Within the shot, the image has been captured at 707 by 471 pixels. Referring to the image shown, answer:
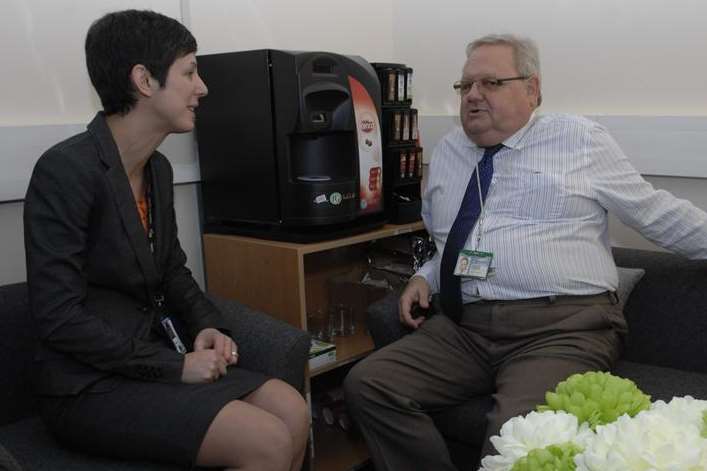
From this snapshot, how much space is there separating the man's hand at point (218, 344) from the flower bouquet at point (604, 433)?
102 centimetres

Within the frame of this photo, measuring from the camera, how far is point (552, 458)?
0.73 meters

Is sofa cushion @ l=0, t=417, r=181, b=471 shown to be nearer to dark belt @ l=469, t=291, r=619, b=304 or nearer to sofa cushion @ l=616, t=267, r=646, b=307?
dark belt @ l=469, t=291, r=619, b=304

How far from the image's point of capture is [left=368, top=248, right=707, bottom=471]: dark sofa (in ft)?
6.06

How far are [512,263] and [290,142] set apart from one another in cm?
74

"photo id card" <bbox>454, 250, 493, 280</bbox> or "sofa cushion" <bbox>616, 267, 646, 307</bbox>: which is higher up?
"photo id card" <bbox>454, 250, 493, 280</bbox>

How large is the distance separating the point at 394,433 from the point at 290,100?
0.98m

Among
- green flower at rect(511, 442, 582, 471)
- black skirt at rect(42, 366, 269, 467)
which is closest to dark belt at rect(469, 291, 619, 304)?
black skirt at rect(42, 366, 269, 467)

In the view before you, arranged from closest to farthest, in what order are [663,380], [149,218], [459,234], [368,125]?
1. [149,218]
2. [663,380]
3. [459,234]
4. [368,125]

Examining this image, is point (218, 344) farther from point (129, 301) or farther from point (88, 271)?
point (88, 271)

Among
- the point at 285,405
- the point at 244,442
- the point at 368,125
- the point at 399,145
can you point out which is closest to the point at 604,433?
the point at 244,442

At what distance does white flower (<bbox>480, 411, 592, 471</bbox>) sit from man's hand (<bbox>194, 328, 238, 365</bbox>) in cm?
105

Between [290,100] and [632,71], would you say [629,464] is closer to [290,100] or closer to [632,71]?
[290,100]

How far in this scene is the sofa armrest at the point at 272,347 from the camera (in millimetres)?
1763

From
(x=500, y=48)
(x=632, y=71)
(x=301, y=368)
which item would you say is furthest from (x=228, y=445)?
(x=632, y=71)
